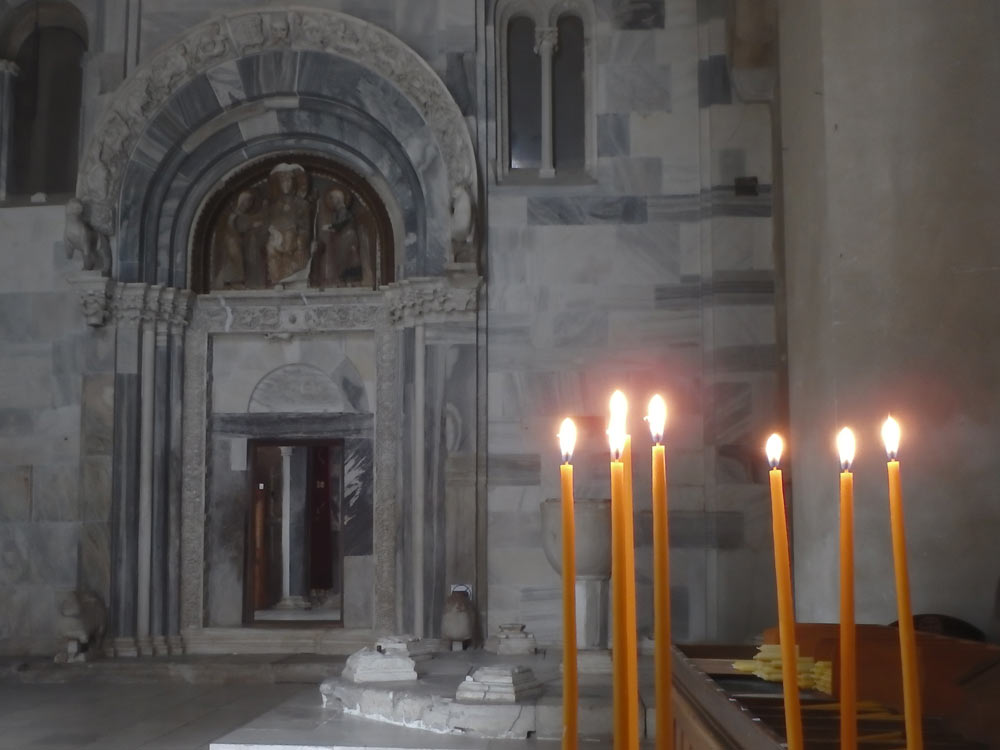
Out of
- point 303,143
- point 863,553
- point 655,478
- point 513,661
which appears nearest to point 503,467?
point 513,661

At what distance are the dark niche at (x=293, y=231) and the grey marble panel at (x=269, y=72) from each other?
2.24 ft

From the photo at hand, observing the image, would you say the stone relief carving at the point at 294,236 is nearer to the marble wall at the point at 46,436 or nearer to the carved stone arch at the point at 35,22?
the marble wall at the point at 46,436

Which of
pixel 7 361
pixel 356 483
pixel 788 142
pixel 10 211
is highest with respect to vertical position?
pixel 10 211

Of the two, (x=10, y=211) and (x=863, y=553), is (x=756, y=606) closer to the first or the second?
(x=863, y=553)

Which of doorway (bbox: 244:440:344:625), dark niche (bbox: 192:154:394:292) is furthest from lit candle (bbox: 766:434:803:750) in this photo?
doorway (bbox: 244:440:344:625)

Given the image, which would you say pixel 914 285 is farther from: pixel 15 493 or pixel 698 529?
pixel 15 493

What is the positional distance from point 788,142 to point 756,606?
12.8ft

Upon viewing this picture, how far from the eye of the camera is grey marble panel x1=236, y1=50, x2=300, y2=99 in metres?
9.93

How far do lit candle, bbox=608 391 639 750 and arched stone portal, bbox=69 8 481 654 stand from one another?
7.88m

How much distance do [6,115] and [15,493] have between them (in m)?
3.53

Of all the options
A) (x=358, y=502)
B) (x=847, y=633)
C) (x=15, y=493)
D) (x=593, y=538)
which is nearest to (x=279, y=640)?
(x=358, y=502)

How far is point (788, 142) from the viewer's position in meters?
6.82

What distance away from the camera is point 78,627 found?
9.27 m

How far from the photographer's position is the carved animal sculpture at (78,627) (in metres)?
9.27
